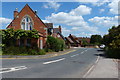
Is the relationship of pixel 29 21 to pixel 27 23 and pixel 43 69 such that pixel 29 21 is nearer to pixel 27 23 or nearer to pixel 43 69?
pixel 27 23

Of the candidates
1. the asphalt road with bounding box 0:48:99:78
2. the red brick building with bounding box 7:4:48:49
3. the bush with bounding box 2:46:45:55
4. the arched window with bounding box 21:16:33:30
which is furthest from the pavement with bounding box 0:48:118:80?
the arched window with bounding box 21:16:33:30

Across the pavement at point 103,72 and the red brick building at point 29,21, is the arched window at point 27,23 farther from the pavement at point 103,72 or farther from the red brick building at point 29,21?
the pavement at point 103,72

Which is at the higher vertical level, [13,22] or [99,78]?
[13,22]

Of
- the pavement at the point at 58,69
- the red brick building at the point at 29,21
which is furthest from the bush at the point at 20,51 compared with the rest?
the red brick building at the point at 29,21

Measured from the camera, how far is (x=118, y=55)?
2381 cm

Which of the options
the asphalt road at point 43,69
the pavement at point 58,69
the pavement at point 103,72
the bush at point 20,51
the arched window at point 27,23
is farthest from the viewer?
the arched window at point 27,23

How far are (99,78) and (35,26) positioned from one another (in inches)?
1143

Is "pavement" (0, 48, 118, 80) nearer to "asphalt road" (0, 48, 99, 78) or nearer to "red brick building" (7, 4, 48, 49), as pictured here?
"asphalt road" (0, 48, 99, 78)

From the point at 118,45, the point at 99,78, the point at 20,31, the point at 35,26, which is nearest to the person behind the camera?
the point at 99,78

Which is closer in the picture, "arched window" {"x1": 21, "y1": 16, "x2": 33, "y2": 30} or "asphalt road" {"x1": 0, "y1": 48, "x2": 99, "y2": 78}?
"asphalt road" {"x1": 0, "y1": 48, "x2": 99, "y2": 78}

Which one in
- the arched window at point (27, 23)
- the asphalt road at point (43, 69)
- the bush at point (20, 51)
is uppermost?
the arched window at point (27, 23)

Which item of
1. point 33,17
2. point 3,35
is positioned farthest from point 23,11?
point 3,35

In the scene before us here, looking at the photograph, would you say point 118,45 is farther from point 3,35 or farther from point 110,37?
point 3,35

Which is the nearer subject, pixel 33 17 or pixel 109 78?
pixel 109 78
